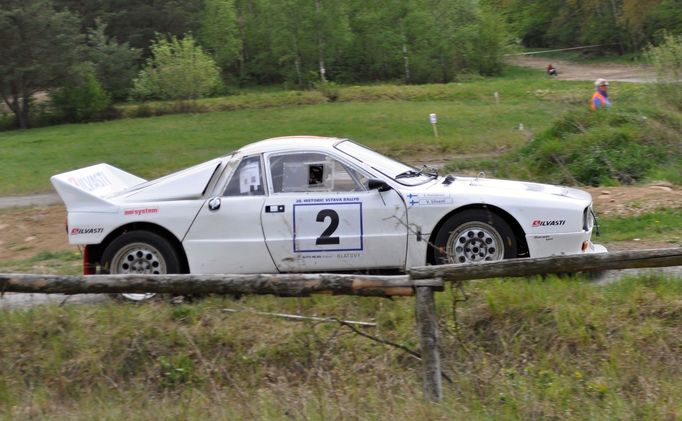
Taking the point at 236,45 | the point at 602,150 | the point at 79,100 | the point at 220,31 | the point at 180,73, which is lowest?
the point at 79,100

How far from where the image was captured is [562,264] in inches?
240

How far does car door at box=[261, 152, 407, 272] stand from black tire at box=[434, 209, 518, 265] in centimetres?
42

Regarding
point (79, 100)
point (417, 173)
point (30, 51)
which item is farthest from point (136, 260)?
point (30, 51)

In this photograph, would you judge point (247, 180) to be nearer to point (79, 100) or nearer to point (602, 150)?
point (602, 150)

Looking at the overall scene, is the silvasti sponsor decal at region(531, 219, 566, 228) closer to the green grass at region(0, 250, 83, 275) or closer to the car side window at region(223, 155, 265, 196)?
the car side window at region(223, 155, 265, 196)

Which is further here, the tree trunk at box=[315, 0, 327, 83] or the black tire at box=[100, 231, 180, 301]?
the tree trunk at box=[315, 0, 327, 83]

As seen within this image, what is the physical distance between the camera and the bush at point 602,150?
1462cm

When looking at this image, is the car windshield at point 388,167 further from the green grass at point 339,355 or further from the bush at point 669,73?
the bush at point 669,73

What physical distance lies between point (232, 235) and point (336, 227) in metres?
1.03

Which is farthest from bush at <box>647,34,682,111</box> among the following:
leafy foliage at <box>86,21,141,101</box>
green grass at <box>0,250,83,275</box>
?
leafy foliage at <box>86,21,141,101</box>

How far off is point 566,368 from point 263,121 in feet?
86.8

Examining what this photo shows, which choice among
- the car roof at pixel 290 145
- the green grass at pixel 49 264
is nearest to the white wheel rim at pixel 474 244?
the car roof at pixel 290 145

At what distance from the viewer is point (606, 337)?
6.76 m

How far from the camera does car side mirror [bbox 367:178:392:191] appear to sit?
830 centimetres
